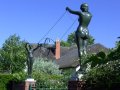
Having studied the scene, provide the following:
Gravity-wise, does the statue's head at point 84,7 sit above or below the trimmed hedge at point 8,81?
above

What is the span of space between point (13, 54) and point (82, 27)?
36.6 m

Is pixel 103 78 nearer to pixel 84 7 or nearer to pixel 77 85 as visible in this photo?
pixel 77 85

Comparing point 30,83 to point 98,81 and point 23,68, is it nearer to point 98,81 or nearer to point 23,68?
point 98,81

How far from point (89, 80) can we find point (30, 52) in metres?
9.22

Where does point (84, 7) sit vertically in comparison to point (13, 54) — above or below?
below

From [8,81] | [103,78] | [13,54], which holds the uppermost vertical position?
[13,54]

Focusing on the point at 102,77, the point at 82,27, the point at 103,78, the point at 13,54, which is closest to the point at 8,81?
the point at 82,27

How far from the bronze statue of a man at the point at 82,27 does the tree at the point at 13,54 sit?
1309 inches

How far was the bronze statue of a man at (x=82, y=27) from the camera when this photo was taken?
11714 mm

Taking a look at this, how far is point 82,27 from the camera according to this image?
11875mm

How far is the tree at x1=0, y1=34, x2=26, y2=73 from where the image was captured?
46.0 metres

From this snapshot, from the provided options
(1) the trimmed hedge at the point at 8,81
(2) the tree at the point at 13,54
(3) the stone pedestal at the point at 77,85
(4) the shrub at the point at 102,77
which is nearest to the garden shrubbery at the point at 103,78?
(4) the shrub at the point at 102,77

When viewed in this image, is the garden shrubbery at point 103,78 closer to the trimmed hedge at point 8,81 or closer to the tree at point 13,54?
the trimmed hedge at point 8,81

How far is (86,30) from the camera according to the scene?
11883 mm
